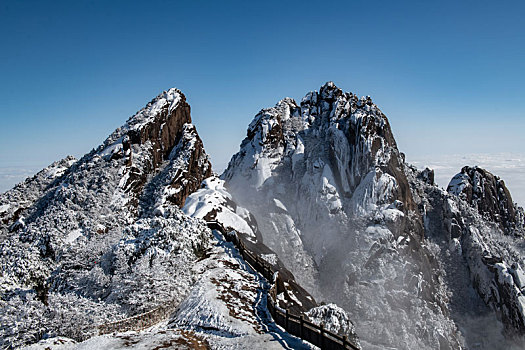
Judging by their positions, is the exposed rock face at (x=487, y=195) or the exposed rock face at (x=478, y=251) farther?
the exposed rock face at (x=487, y=195)

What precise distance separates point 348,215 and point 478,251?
112ft

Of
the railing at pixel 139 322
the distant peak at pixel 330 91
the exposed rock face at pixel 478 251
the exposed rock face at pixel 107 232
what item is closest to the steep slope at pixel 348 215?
the distant peak at pixel 330 91

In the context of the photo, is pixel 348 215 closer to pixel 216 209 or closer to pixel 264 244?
pixel 264 244

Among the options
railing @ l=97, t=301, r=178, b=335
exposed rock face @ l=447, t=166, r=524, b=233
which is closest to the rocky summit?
railing @ l=97, t=301, r=178, b=335

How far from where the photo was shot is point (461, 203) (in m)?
107

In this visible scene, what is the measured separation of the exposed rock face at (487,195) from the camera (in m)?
114

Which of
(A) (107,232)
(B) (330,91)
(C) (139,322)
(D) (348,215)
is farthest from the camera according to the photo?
(B) (330,91)

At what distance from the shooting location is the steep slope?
74250 millimetres

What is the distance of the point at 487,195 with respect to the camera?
11544 cm

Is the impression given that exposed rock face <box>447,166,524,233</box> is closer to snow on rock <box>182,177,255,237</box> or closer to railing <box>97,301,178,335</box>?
snow on rock <box>182,177,255,237</box>

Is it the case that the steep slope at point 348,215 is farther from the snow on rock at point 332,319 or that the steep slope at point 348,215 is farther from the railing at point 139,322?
the railing at point 139,322

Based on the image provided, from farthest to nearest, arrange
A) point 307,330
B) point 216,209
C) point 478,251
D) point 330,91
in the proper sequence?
point 330,91
point 478,251
point 216,209
point 307,330

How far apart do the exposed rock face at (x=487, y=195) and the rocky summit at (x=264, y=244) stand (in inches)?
23.2

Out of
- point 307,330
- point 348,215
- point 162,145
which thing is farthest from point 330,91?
point 307,330
